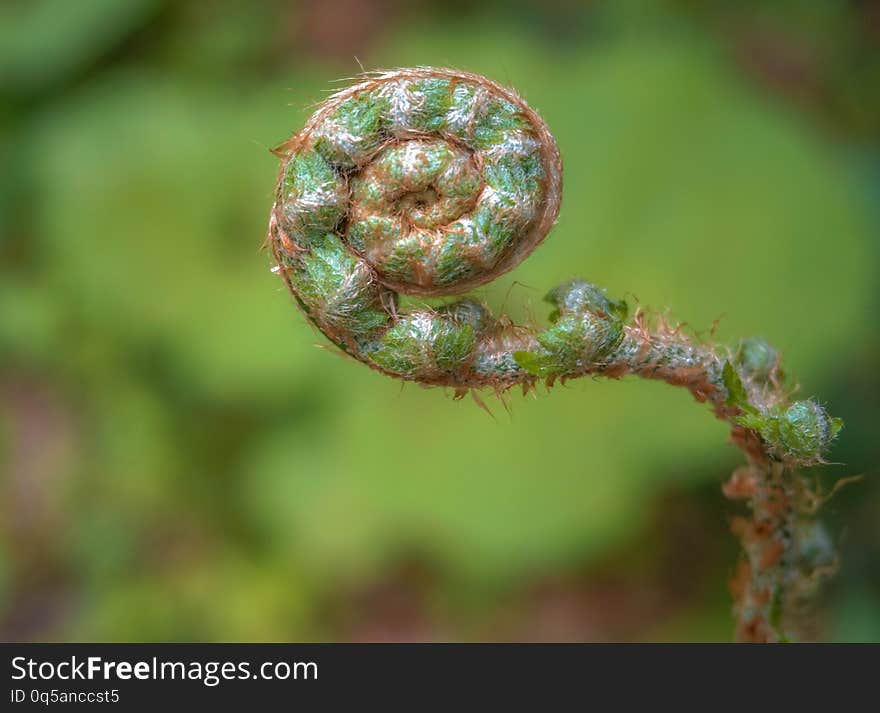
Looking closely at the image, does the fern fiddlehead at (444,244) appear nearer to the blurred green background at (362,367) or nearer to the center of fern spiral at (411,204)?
the center of fern spiral at (411,204)

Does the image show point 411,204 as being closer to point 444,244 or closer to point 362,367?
point 444,244

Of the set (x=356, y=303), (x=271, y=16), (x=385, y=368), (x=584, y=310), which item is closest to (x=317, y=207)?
(x=356, y=303)

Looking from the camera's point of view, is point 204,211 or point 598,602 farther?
point 204,211

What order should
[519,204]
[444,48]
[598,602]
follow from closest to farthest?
[519,204] → [598,602] → [444,48]

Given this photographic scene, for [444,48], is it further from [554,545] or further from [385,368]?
[385,368]

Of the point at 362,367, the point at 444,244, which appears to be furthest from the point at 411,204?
the point at 362,367
